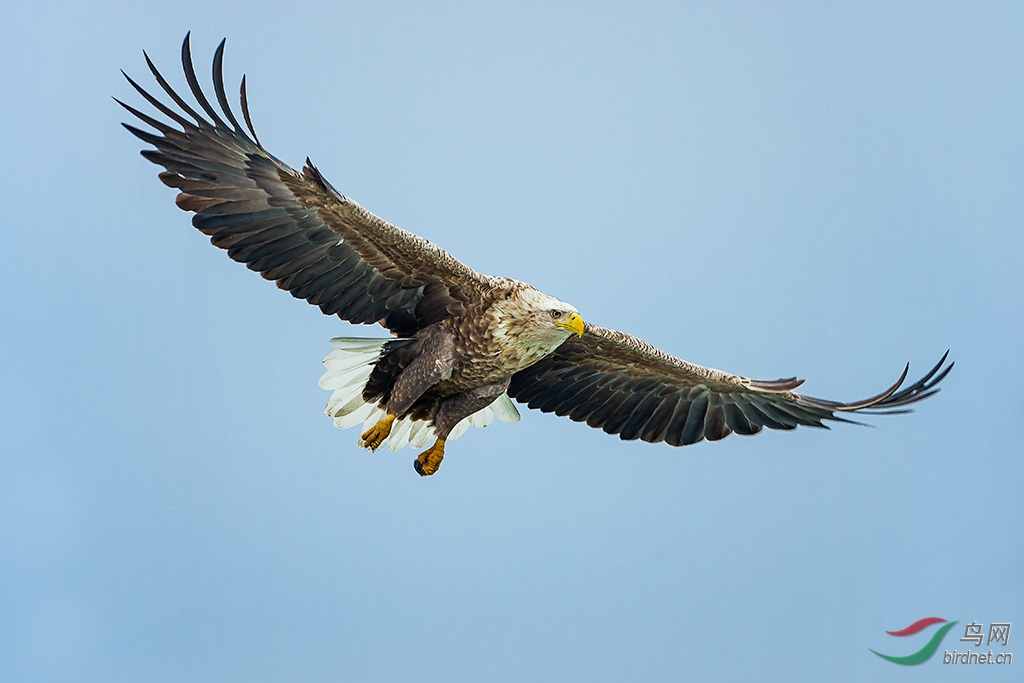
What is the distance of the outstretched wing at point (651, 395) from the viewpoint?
7.76m

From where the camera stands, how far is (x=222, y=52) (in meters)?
6.27

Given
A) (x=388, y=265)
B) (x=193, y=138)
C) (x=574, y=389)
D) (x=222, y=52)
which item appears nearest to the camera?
(x=222, y=52)

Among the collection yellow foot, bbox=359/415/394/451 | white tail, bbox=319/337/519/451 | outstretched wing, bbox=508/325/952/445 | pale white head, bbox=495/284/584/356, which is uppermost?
outstretched wing, bbox=508/325/952/445

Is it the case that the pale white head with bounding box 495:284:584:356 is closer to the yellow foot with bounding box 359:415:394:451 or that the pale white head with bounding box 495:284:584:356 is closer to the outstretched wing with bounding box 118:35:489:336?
the outstretched wing with bounding box 118:35:489:336

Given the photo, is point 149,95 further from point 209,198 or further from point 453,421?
point 453,421

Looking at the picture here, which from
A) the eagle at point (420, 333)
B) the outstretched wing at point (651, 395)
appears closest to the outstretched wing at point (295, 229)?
the eagle at point (420, 333)

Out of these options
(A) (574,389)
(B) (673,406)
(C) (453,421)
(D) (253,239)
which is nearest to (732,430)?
(B) (673,406)

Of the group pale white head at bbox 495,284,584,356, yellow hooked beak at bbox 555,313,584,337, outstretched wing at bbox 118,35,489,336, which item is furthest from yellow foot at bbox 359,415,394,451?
yellow hooked beak at bbox 555,313,584,337

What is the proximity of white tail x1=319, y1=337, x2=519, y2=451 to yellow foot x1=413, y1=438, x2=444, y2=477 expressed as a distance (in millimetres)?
258

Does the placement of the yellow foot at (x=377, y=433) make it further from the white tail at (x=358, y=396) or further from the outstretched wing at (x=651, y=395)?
the outstretched wing at (x=651, y=395)

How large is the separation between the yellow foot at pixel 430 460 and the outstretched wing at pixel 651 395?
76 centimetres

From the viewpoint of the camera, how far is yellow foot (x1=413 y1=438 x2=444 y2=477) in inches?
291

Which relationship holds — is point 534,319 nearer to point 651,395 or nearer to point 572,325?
point 572,325

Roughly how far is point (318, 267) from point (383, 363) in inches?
25.8
